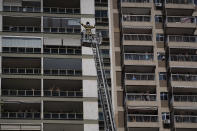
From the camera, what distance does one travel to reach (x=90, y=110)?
7838 centimetres

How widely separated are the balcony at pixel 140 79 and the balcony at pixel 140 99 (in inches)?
57.5

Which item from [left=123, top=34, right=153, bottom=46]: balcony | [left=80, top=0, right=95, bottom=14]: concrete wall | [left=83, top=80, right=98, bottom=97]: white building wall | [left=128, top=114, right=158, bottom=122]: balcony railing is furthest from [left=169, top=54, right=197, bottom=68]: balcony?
[left=80, top=0, right=95, bottom=14]: concrete wall

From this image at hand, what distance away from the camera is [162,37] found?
8606 cm

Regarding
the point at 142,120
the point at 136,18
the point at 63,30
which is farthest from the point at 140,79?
the point at 63,30

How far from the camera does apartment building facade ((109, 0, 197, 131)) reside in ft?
267

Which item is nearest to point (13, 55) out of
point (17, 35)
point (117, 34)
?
point (17, 35)

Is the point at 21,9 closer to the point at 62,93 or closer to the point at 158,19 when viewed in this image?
the point at 62,93

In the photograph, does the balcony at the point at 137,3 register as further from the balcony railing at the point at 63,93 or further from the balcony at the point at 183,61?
the balcony railing at the point at 63,93

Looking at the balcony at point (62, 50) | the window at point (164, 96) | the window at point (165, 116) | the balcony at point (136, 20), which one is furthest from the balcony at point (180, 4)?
the window at point (165, 116)

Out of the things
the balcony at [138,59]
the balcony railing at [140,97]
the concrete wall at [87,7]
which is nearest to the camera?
the balcony railing at [140,97]

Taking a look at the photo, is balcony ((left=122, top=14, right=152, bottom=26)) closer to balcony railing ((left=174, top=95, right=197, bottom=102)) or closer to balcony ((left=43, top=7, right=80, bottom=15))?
balcony ((left=43, top=7, right=80, bottom=15))

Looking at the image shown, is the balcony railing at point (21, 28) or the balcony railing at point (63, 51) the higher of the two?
the balcony railing at point (21, 28)

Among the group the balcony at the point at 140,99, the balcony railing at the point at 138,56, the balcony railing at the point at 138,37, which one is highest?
the balcony railing at the point at 138,37

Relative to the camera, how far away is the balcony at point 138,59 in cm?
8300
